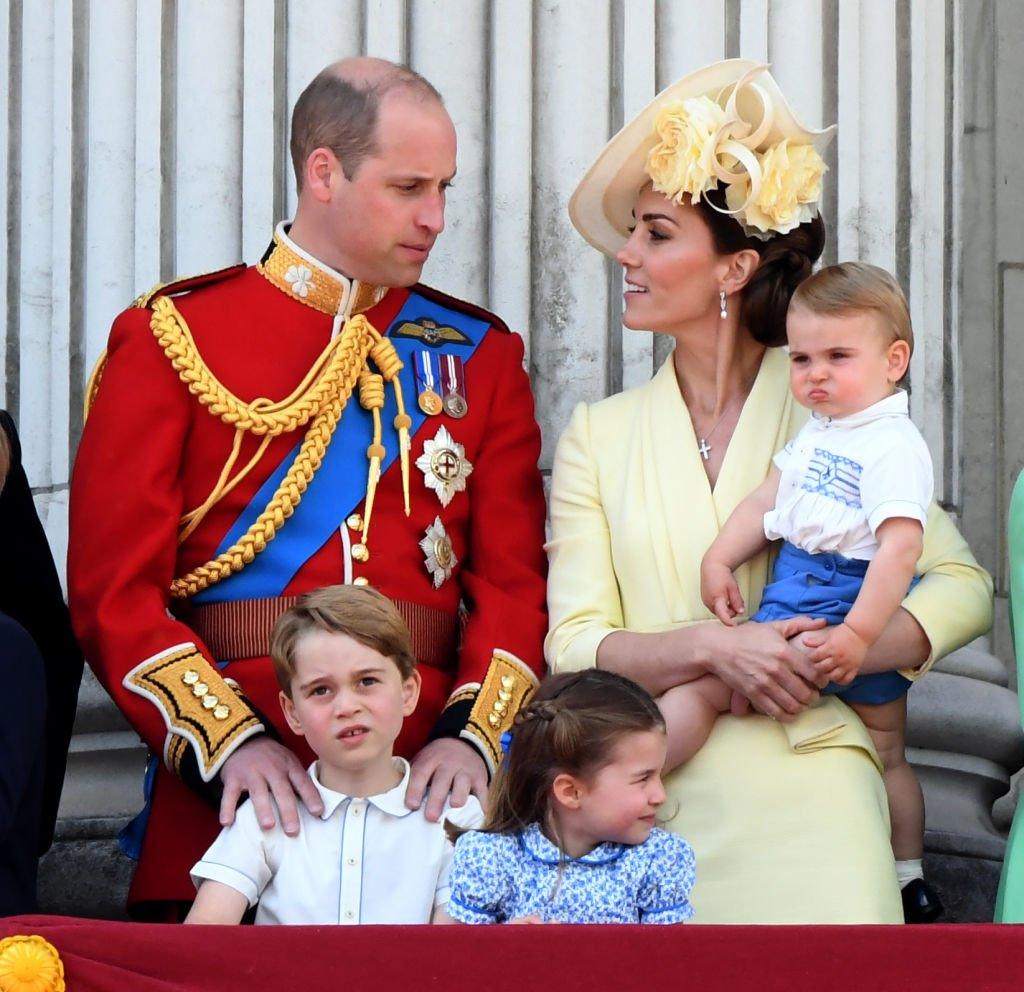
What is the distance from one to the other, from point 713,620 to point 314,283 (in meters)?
0.94

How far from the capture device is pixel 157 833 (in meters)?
4.02

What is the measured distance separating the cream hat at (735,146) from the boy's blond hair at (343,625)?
0.96 meters

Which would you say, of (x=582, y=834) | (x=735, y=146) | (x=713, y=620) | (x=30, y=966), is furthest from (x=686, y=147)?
(x=30, y=966)

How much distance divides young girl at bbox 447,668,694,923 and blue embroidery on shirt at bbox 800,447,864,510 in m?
0.59

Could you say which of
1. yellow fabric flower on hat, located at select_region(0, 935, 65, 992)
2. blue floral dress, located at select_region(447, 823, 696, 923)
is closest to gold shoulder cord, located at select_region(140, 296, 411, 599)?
blue floral dress, located at select_region(447, 823, 696, 923)

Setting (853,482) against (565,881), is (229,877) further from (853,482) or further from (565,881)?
(853,482)

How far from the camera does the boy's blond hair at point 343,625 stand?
3.67m

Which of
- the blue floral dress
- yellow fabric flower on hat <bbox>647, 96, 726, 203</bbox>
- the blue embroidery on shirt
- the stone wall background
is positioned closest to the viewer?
the blue floral dress

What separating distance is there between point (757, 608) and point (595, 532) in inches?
13.0

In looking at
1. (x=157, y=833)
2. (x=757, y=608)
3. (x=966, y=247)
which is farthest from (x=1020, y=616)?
(x=966, y=247)

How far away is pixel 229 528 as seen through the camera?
416 cm

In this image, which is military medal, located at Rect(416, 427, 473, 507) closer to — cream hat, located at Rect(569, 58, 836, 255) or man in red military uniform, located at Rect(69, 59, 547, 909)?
man in red military uniform, located at Rect(69, 59, 547, 909)

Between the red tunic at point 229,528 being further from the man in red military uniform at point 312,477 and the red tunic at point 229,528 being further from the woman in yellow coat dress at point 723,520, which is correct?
the woman in yellow coat dress at point 723,520

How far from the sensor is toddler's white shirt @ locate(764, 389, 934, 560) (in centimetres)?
381
